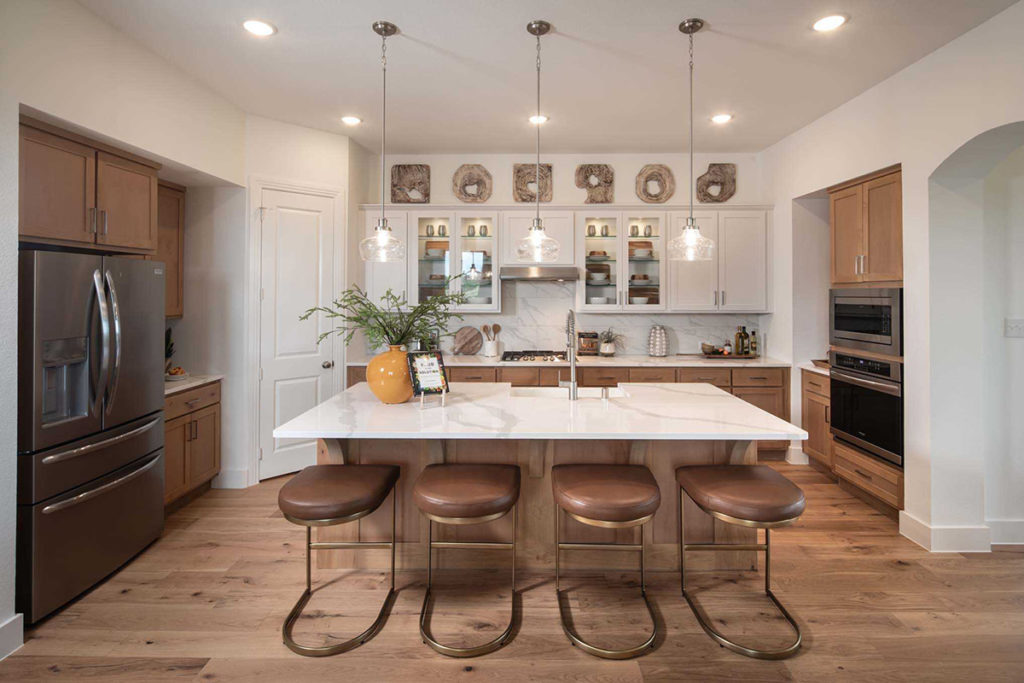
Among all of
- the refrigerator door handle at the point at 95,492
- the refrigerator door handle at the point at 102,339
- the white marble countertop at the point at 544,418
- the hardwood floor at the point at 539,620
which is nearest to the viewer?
the hardwood floor at the point at 539,620

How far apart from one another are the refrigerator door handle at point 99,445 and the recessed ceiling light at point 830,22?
4.09 meters

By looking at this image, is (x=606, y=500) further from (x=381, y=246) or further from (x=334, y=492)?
(x=381, y=246)

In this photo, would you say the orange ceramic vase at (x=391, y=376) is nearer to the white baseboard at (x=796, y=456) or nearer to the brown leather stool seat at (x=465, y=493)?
the brown leather stool seat at (x=465, y=493)

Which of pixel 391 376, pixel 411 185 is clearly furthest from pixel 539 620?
pixel 411 185

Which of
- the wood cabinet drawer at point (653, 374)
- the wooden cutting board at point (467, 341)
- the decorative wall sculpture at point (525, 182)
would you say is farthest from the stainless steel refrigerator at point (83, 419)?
the wood cabinet drawer at point (653, 374)

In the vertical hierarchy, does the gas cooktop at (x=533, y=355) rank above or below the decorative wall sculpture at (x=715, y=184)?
below

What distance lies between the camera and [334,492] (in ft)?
6.83

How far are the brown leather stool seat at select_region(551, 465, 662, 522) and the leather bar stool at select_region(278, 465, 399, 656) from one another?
761 mm

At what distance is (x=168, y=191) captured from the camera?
3621 millimetres

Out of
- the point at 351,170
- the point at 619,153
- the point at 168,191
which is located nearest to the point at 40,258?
the point at 168,191

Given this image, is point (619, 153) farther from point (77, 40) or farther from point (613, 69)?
point (77, 40)

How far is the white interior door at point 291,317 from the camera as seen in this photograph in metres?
3.95

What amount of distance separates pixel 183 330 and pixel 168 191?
1.00 m

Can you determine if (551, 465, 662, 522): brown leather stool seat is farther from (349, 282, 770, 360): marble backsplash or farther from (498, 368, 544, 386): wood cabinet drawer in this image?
(349, 282, 770, 360): marble backsplash
